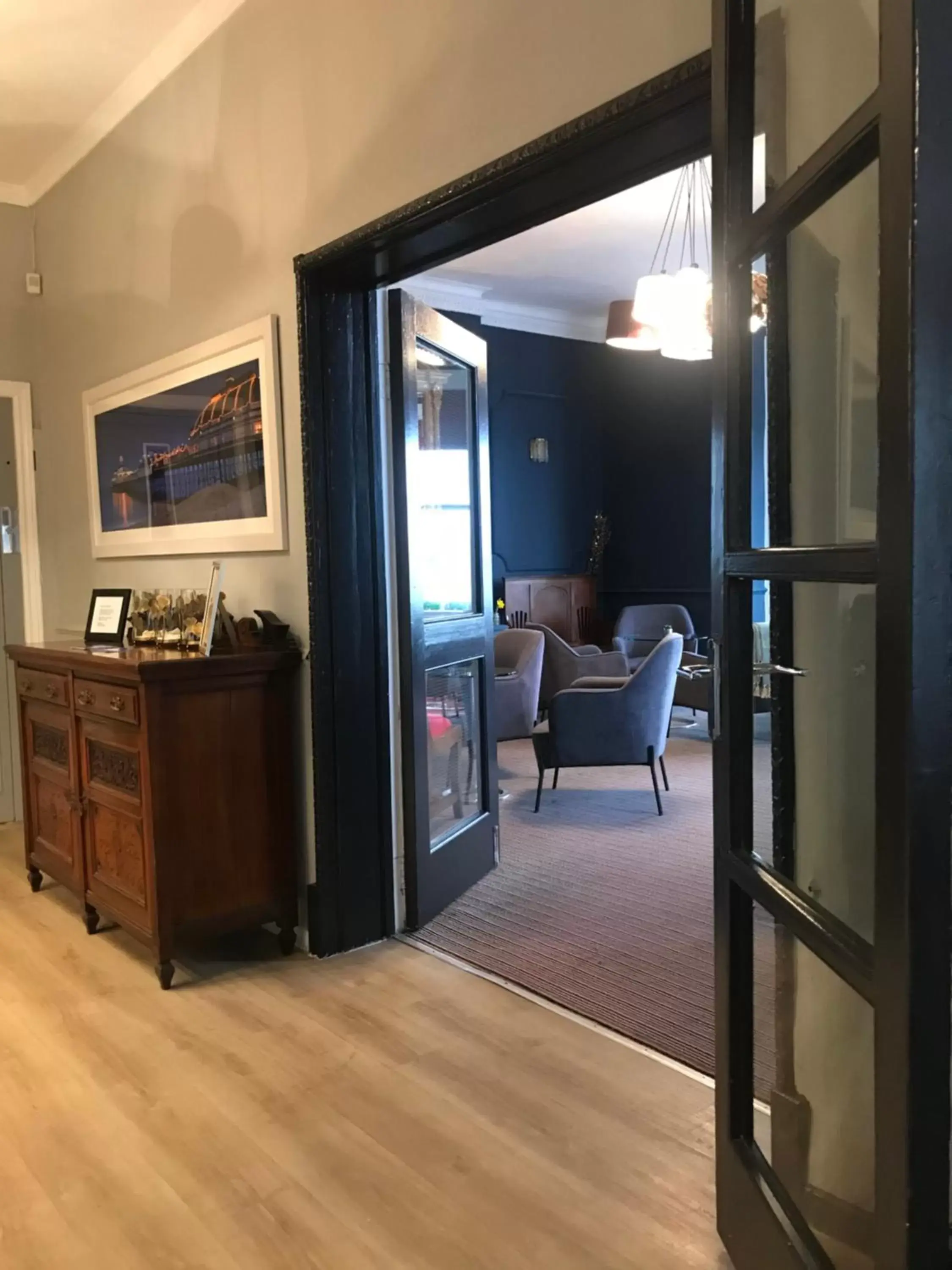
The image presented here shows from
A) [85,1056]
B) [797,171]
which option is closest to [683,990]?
[85,1056]

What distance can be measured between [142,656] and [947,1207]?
8.23 feet

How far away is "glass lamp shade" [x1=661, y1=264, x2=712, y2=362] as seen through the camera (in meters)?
4.32

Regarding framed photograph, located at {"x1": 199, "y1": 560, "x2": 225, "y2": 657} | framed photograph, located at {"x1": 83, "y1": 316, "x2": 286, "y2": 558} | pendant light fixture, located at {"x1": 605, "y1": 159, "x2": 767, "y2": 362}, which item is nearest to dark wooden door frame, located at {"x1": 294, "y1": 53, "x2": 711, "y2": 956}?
framed photograph, located at {"x1": 83, "y1": 316, "x2": 286, "y2": 558}

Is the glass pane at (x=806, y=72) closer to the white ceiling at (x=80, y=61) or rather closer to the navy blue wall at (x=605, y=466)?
the white ceiling at (x=80, y=61)

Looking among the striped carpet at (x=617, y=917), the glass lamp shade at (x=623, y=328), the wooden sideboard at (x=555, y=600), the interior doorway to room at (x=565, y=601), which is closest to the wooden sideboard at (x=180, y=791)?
the interior doorway to room at (x=565, y=601)

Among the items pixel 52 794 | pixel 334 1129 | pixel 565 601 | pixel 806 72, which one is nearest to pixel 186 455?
pixel 52 794

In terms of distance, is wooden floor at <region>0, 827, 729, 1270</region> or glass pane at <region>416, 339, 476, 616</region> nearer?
wooden floor at <region>0, 827, 729, 1270</region>

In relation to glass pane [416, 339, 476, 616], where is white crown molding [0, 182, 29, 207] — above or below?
above

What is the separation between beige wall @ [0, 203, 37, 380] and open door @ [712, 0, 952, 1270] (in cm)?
408

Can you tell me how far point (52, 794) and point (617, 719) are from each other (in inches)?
93.2

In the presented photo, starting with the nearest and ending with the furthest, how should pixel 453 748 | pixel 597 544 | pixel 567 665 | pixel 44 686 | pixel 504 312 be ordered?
pixel 44 686, pixel 453 748, pixel 567 665, pixel 504 312, pixel 597 544

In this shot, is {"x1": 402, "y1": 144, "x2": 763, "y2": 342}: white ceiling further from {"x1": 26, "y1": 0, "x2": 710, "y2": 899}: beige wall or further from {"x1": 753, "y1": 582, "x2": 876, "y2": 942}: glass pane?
{"x1": 753, "y1": 582, "x2": 876, "y2": 942}: glass pane

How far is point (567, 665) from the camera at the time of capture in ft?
19.7

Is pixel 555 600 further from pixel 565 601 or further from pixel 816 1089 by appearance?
pixel 816 1089
